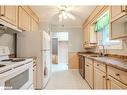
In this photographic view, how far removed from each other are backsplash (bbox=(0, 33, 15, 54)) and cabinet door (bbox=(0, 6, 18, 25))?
16.7 inches

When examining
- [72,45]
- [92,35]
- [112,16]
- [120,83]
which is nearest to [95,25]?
[92,35]

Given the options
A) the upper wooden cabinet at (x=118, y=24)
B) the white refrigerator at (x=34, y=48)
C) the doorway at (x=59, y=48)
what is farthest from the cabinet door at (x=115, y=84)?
the doorway at (x=59, y=48)

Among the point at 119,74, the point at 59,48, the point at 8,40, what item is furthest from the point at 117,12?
the point at 59,48

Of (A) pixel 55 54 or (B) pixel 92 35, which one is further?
(A) pixel 55 54

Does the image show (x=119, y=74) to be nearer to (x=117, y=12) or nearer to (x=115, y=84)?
(x=115, y=84)

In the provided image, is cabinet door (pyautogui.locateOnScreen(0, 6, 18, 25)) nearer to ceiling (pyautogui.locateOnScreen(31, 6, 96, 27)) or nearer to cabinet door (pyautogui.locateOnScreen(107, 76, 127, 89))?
ceiling (pyautogui.locateOnScreen(31, 6, 96, 27))

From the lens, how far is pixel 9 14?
2.62 meters

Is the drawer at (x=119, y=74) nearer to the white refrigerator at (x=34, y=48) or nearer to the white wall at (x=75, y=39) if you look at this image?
the white refrigerator at (x=34, y=48)

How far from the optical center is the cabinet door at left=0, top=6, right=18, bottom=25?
236 cm

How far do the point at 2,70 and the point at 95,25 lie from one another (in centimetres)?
439

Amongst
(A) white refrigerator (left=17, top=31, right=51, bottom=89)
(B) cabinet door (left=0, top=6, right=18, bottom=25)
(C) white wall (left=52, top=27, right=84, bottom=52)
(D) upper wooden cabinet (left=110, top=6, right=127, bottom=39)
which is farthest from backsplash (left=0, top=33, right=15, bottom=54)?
(C) white wall (left=52, top=27, right=84, bottom=52)
